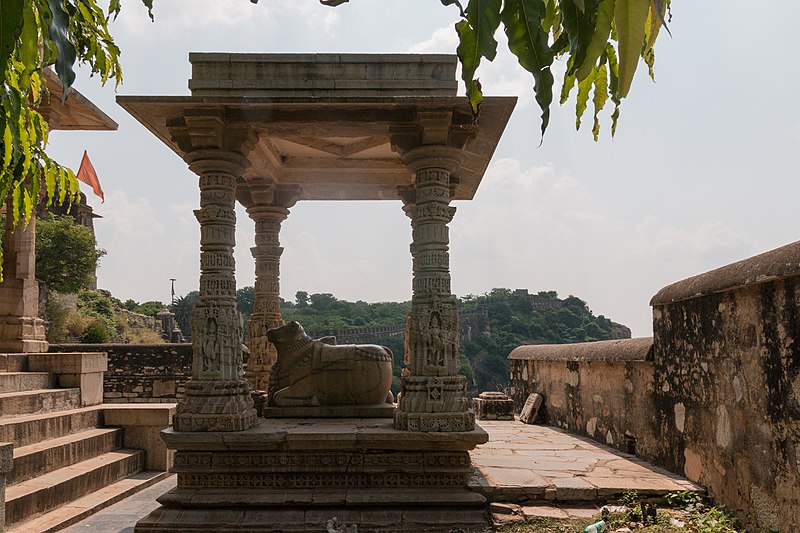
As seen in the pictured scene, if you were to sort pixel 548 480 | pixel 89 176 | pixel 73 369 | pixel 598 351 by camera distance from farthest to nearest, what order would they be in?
1. pixel 89 176
2. pixel 73 369
3. pixel 598 351
4. pixel 548 480

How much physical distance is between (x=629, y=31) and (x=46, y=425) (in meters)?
7.50

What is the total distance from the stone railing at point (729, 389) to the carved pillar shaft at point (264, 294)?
3.90 metres

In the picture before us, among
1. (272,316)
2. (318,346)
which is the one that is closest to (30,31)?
(318,346)

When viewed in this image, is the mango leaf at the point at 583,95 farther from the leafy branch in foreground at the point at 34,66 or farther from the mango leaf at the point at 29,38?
the mango leaf at the point at 29,38

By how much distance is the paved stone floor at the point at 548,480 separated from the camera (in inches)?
189

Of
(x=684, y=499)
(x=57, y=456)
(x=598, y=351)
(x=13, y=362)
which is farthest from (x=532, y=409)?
(x=13, y=362)

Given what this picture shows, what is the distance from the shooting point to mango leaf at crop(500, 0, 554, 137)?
913 millimetres

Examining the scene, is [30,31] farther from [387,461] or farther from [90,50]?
[387,461]

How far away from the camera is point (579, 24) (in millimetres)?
917

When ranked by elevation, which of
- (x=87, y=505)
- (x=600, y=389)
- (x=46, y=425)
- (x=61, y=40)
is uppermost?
(x=61, y=40)

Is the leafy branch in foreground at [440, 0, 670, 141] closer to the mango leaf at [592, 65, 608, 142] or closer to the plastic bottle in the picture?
the mango leaf at [592, 65, 608, 142]

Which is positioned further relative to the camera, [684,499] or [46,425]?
[46,425]

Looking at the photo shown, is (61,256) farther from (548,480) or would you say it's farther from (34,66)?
(34,66)

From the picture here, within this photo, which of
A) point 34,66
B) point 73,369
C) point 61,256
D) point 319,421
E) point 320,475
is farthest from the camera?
point 61,256
